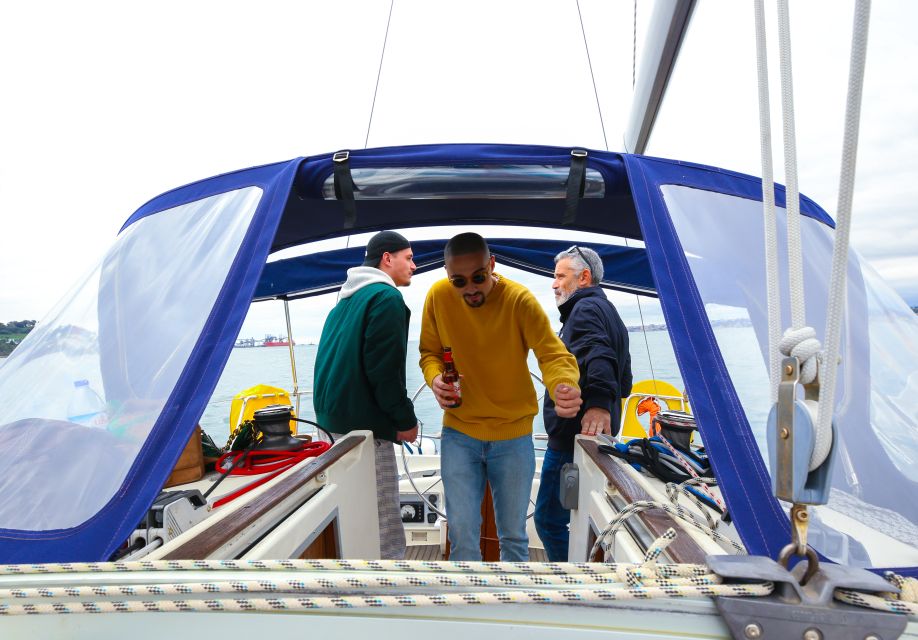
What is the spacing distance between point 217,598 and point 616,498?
40.8 inches

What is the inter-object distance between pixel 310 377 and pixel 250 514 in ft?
37.0

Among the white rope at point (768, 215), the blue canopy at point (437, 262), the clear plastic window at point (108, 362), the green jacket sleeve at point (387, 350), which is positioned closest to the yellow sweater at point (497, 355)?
the green jacket sleeve at point (387, 350)

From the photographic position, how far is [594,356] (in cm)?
203

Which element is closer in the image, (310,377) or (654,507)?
(654,507)

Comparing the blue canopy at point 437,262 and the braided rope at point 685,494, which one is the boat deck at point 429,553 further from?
the braided rope at point 685,494

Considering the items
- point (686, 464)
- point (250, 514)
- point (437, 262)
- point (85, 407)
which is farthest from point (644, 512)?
point (437, 262)

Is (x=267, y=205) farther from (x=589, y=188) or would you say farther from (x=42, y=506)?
(x=589, y=188)

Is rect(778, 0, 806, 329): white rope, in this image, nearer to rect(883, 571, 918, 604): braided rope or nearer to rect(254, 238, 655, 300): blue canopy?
rect(883, 571, 918, 604): braided rope

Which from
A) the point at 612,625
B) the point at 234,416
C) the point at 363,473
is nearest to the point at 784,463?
the point at 612,625

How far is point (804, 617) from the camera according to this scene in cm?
53

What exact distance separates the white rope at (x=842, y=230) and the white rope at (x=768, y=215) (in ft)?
0.21

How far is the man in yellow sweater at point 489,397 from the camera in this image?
184cm

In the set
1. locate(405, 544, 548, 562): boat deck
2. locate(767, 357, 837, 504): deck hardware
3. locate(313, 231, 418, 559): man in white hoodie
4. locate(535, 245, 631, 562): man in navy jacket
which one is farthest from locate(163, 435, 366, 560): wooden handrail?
locate(405, 544, 548, 562): boat deck

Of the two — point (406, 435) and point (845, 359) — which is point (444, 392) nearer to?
point (406, 435)
